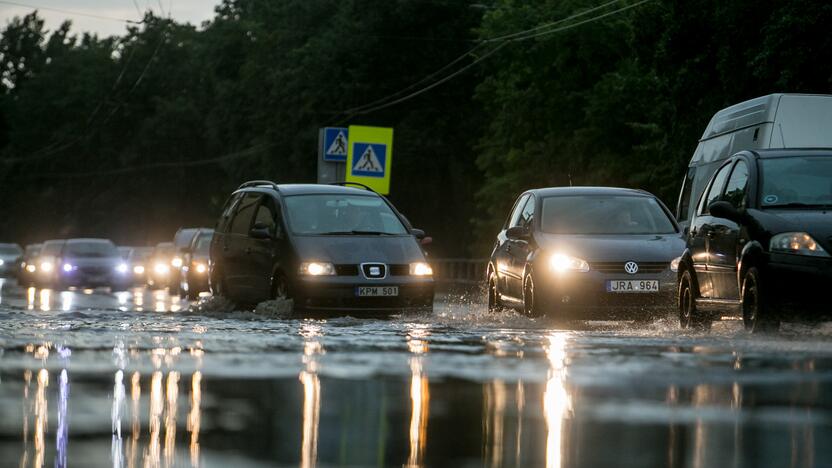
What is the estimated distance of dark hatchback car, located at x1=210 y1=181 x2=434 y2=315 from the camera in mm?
18781

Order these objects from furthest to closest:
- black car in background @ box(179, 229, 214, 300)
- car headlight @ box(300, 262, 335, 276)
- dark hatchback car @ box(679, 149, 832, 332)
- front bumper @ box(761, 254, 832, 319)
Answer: black car in background @ box(179, 229, 214, 300) < car headlight @ box(300, 262, 335, 276) < dark hatchback car @ box(679, 149, 832, 332) < front bumper @ box(761, 254, 832, 319)

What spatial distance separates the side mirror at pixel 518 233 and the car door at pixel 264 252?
269 cm

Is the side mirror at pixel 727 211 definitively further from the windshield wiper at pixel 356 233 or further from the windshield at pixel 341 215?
the windshield at pixel 341 215

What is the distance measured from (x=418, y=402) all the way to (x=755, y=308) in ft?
19.4

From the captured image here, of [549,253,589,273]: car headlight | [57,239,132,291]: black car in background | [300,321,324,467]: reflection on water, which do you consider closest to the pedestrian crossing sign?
[57,239,132,291]: black car in background

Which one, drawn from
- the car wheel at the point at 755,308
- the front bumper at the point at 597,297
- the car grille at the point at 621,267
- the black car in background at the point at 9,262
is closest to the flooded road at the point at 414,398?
the car wheel at the point at 755,308

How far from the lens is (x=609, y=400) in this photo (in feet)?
29.3

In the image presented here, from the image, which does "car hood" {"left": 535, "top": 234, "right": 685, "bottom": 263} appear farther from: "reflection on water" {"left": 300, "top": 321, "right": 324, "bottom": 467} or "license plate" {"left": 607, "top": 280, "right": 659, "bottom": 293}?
"reflection on water" {"left": 300, "top": 321, "right": 324, "bottom": 467}

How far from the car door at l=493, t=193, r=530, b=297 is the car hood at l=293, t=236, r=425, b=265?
116 centimetres

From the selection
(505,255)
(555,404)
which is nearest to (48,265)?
(505,255)

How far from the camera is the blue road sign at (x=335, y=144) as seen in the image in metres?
35.4

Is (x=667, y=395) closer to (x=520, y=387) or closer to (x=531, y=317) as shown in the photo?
(x=520, y=387)

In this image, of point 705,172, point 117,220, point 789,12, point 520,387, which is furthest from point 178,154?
point 520,387

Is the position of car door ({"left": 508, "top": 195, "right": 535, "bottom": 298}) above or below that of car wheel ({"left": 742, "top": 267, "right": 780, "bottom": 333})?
above
